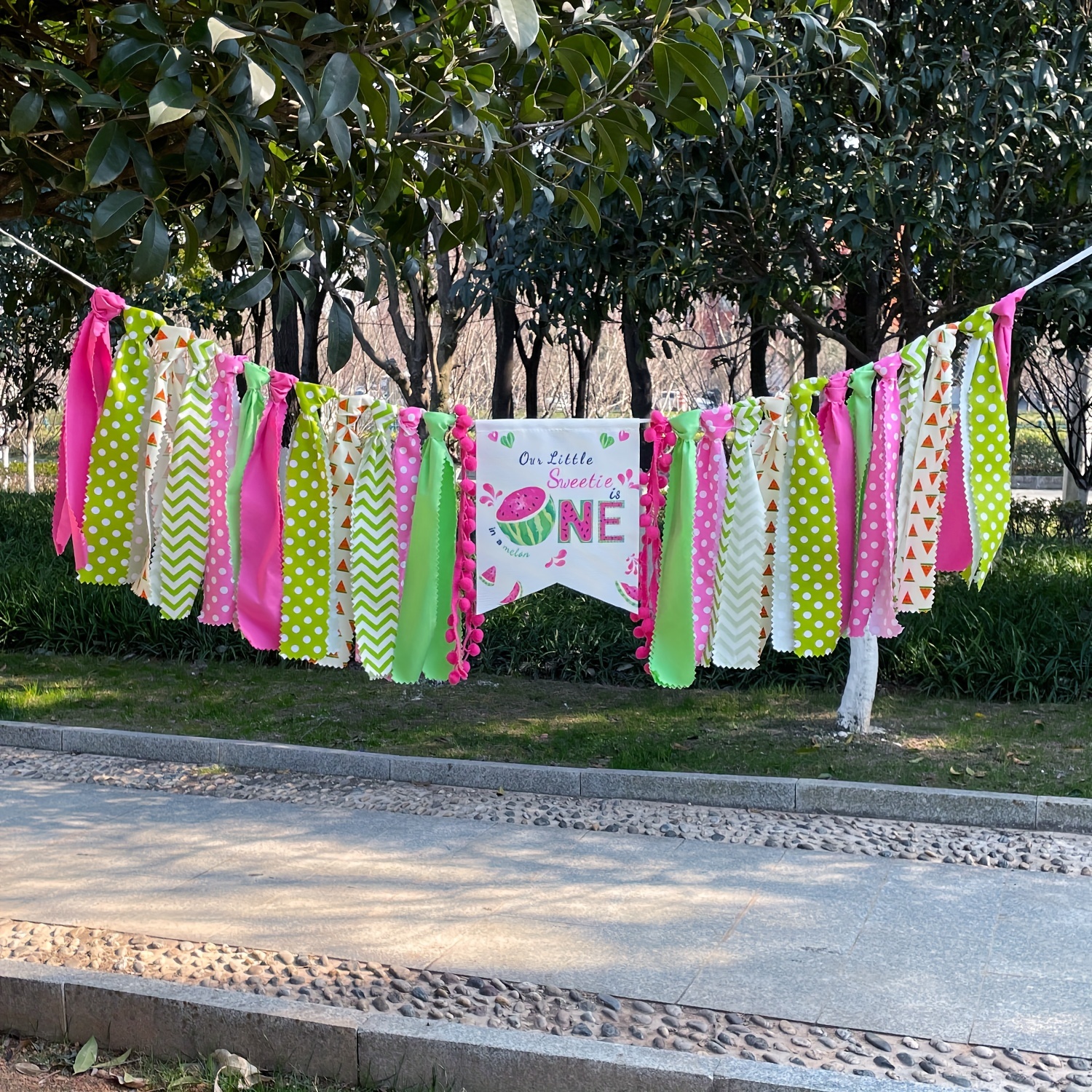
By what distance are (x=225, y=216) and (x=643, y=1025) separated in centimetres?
276

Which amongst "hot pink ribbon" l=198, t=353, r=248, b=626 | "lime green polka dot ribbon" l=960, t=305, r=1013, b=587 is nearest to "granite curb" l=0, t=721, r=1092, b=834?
"lime green polka dot ribbon" l=960, t=305, r=1013, b=587

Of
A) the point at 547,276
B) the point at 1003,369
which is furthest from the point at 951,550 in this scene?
the point at 547,276

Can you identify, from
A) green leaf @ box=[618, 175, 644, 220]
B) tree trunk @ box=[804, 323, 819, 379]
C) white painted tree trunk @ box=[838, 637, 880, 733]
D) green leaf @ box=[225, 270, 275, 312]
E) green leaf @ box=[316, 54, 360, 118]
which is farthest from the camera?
tree trunk @ box=[804, 323, 819, 379]

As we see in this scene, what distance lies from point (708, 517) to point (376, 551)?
1.28 meters

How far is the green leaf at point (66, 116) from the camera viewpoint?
10.9ft

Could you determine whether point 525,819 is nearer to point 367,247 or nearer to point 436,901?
point 436,901

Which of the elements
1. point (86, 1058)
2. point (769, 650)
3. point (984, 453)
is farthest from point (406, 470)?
point (769, 650)

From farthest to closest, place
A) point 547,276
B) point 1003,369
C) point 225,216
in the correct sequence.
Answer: point 547,276 → point 1003,369 → point 225,216

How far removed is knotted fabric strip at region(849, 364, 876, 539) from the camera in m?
4.54

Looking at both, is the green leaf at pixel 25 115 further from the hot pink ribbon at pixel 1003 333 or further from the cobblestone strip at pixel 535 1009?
the hot pink ribbon at pixel 1003 333

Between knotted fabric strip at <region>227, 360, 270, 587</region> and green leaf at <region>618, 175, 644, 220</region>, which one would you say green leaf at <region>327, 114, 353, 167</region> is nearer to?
green leaf at <region>618, 175, 644, 220</region>

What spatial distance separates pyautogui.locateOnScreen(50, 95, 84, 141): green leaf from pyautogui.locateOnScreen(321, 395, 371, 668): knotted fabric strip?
145 cm

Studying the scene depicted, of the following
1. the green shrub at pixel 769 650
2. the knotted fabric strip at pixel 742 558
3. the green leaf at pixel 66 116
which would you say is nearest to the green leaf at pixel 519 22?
the green leaf at pixel 66 116

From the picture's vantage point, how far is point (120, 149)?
296 cm
